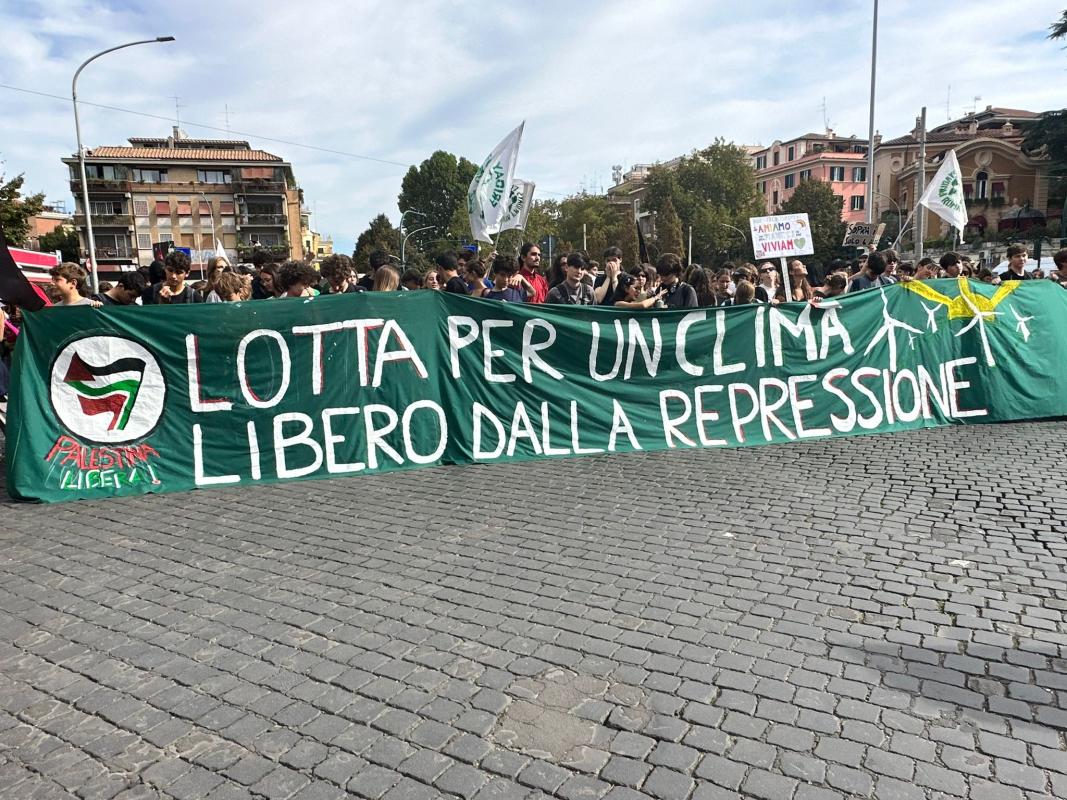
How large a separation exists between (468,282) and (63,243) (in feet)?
295

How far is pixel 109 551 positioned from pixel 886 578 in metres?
4.77

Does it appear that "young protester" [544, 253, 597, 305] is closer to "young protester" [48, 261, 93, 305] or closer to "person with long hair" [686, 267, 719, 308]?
"person with long hair" [686, 267, 719, 308]

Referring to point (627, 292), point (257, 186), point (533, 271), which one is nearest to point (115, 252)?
point (257, 186)

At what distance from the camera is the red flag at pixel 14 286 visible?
6.40 metres

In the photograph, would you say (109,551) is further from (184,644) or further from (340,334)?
(340,334)

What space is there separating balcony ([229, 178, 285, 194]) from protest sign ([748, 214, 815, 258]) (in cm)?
8279

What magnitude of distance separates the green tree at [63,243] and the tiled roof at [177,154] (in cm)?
912

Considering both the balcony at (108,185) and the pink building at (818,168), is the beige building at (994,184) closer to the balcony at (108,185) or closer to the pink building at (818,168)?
the pink building at (818,168)

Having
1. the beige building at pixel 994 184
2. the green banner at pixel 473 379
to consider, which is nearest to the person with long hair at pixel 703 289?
the green banner at pixel 473 379

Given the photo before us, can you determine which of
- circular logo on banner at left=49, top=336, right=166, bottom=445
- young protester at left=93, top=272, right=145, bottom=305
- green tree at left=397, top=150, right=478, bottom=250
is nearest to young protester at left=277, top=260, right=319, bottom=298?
circular logo on banner at left=49, top=336, right=166, bottom=445

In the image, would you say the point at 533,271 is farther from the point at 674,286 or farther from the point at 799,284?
the point at 799,284

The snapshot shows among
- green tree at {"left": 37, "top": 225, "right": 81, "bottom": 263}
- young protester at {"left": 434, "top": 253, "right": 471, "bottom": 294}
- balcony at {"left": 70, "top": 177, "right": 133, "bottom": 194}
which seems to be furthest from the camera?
green tree at {"left": 37, "top": 225, "right": 81, "bottom": 263}

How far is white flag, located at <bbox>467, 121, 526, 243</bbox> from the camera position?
11.4 m

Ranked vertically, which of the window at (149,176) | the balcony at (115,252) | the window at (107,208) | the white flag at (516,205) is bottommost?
the white flag at (516,205)
